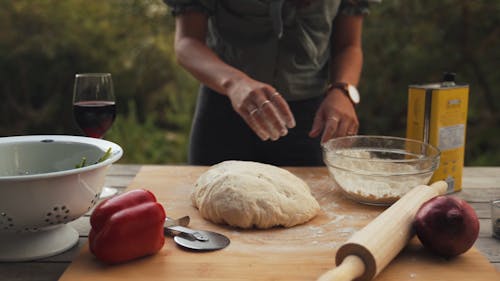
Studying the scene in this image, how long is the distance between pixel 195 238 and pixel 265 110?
43cm

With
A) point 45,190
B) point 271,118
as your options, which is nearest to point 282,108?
point 271,118

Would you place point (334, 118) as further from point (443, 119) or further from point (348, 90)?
point (443, 119)

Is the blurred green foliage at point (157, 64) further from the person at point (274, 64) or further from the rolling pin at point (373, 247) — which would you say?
the rolling pin at point (373, 247)

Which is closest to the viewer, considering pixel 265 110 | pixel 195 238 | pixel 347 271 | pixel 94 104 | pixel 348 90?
pixel 347 271

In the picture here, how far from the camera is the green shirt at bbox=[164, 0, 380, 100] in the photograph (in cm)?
187

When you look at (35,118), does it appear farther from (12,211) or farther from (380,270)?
(380,270)

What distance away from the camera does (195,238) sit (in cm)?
118

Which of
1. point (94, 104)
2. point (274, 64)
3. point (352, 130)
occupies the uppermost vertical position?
point (274, 64)

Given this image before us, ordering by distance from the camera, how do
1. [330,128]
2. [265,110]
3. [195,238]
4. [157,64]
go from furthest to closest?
[157,64]
[330,128]
[265,110]
[195,238]

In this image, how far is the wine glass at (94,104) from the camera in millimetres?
1539

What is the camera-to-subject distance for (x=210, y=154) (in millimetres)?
2072

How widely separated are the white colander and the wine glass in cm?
24

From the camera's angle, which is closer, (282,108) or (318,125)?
(282,108)

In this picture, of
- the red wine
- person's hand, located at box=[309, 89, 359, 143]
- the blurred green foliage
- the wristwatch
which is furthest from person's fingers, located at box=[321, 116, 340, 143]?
the blurred green foliage
